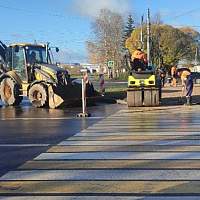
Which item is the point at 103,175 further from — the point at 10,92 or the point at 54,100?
the point at 10,92

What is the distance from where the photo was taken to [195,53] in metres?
98.6

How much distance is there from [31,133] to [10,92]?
13007 millimetres

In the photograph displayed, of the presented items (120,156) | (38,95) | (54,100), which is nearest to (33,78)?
(38,95)

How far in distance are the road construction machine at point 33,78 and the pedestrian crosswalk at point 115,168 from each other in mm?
10604

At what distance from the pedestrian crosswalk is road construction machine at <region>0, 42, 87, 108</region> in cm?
1060

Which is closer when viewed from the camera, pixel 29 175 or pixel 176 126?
pixel 29 175

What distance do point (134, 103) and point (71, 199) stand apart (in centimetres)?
1663

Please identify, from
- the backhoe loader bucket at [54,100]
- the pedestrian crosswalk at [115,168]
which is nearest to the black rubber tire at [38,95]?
the backhoe loader bucket at [54,100]

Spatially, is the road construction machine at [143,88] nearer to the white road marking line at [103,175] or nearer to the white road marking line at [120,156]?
the white road marking line at [120,156]

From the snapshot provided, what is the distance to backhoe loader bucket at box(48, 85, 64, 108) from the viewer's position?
23797 millimetres

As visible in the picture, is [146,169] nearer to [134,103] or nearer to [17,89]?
[134,103]

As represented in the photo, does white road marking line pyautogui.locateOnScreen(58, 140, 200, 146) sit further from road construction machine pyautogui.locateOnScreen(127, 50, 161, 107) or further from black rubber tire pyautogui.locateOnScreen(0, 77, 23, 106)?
black rubber tire pyautogui.locateOnScreen(0, 77, 23, 106)

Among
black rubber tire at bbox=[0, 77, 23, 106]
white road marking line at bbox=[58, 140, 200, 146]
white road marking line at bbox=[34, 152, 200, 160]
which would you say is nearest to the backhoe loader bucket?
black rubber tire at bbox=[0, 77, 23, 106]

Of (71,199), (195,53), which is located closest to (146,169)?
(71,199)
